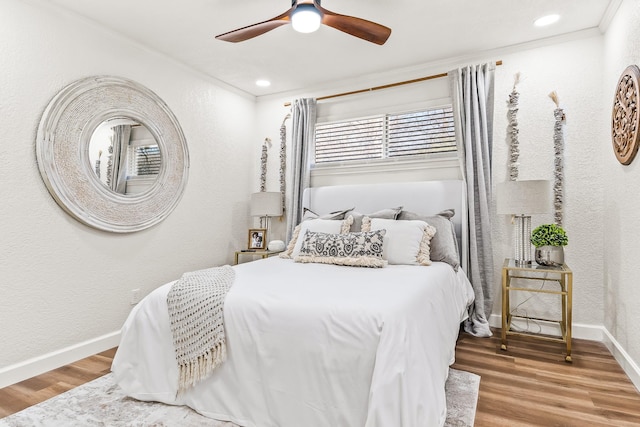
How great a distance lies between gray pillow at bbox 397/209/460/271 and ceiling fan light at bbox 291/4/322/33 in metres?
1.83

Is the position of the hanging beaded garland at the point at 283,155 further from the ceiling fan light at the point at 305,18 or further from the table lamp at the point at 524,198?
the table lamp at the point at 524,198

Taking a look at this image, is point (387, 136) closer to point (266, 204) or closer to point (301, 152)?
point (301, 152)

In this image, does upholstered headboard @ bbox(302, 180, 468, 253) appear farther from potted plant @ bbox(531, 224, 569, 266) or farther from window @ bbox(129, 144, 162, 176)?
window @ bbox(129, 144, 162, 176)

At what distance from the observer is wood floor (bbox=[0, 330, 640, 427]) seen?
186 centimetres

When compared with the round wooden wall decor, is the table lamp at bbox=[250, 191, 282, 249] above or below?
below

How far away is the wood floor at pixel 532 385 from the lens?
6.11 ft

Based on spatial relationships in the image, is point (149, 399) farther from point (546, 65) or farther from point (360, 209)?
point (546, 65)

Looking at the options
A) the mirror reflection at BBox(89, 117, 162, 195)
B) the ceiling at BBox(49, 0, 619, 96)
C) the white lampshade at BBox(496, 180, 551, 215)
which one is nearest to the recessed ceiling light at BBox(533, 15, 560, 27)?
the ceiling at BBox(49, 0, 619, 96)

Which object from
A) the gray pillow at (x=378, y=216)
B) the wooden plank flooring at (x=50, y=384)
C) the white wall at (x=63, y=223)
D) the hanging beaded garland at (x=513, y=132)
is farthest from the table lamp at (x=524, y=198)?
the wooden plank flooring at (x=50, y=384)

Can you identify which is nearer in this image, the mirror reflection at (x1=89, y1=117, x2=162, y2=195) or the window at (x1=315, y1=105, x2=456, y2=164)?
the mirror reflection at (x1=89, y1=117, x2=162, y2=195)

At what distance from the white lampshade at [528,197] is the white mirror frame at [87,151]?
3073 mm

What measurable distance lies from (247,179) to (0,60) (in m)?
2.60

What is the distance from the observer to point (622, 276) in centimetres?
247

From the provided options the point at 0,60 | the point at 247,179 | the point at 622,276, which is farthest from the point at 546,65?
the point at 0,60
